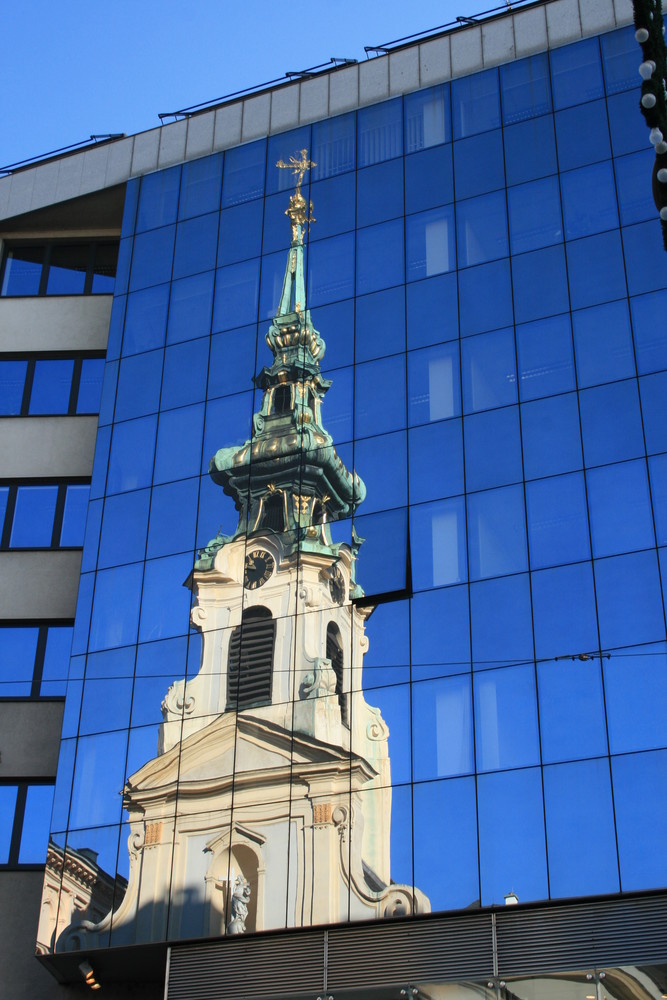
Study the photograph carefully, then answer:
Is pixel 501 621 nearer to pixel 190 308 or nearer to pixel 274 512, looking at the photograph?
pixel 274 512

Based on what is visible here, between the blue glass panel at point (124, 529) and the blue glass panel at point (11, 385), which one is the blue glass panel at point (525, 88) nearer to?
the blue glass panel at point (124, 529)

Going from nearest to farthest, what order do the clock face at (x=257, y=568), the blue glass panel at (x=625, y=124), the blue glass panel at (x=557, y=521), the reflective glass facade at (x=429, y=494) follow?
the reflective glass facade at (x=429, y=494)
the blue glass panel at (x=557, y=521)
the clock face at (x=257, y=568)
the blue glass panel at (x=625, y=124)

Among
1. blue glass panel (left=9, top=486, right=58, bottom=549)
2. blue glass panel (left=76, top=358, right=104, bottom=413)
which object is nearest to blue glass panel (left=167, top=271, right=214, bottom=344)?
blue glass panel (left=76, top=358, right=104, bottom=413)

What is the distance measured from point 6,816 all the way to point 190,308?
14470mm

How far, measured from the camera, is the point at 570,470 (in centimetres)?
2905

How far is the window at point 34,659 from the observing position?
34188 millimetres

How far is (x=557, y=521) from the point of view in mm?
28531

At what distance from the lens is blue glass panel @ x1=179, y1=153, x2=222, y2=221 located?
125ft

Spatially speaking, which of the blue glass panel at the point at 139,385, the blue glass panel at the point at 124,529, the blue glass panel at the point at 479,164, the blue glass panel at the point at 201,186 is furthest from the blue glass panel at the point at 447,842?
the blue glass panel at the point at 201,186

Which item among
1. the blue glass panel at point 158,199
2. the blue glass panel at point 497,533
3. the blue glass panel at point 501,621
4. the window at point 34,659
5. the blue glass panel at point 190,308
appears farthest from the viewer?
the blue glass panel at point 158,199

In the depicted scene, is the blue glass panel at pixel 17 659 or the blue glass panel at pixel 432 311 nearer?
the blue glass panel at pixel 432 311

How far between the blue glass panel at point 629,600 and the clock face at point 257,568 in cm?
774

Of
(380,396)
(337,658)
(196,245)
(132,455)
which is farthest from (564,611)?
(196,245)

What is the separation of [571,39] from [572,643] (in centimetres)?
1761
